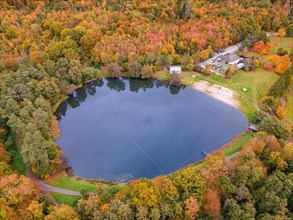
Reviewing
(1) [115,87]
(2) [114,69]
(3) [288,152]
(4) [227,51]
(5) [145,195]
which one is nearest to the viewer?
(5) [145,195]

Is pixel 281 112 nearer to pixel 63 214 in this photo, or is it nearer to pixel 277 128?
pixel 277 128

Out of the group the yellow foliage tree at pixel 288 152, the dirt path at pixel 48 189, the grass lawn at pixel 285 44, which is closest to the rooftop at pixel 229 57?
the grass lawn at pixel 285 44

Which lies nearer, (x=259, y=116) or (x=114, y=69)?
(x=259, y=116)

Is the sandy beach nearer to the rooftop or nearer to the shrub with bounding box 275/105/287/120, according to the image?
the shrub with bounding box 275/105/287/120

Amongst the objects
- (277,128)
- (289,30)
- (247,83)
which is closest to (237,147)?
(277,128)

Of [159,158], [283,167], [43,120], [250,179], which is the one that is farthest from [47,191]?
[283,167]

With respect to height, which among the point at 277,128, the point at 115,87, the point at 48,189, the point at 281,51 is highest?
the point at 277,128

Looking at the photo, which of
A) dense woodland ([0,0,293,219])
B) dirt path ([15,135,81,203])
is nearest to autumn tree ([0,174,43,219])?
dense woodland ([0,0,293,219])

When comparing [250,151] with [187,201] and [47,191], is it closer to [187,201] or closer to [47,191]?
[187,201]
